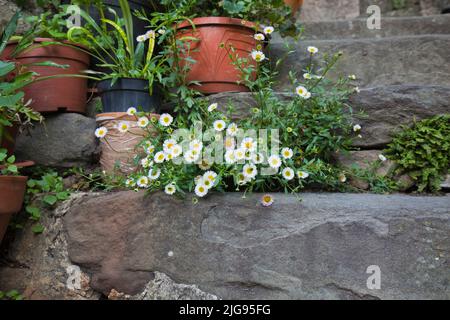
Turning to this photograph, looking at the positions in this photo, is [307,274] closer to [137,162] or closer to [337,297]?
[337,297]

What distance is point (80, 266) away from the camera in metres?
1.46

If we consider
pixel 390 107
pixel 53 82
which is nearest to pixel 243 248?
pixel 390 107

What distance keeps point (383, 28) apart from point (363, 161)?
1.16 m

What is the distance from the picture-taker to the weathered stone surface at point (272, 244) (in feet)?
3.78

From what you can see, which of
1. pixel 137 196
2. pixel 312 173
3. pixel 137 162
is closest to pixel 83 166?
pixel 137 162

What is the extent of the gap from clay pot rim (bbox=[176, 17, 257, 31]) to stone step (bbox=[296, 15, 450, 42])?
668 millimetres

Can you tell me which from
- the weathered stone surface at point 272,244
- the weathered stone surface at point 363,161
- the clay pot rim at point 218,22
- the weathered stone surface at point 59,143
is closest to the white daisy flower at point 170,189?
the weathered stone surface at point 272,244

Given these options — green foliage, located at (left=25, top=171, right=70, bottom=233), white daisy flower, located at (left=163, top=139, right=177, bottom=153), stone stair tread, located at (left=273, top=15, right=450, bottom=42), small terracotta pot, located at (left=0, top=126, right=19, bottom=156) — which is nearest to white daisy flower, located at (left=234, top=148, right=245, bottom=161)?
white daisy flower, located at (left=163, top=139, right=177, bottom=153)

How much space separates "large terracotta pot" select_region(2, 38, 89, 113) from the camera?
1740mm

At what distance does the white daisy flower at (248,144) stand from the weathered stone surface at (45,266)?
2.24 feet

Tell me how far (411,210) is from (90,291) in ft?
3.65

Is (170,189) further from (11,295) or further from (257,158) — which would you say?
(11,295)

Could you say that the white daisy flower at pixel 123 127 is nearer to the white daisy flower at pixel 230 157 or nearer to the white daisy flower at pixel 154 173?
the white daisy flower at pixel 154 173

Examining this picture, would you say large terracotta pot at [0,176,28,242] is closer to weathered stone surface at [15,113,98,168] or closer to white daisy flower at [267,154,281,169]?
weathered stone surface at [15,113,98,168]
